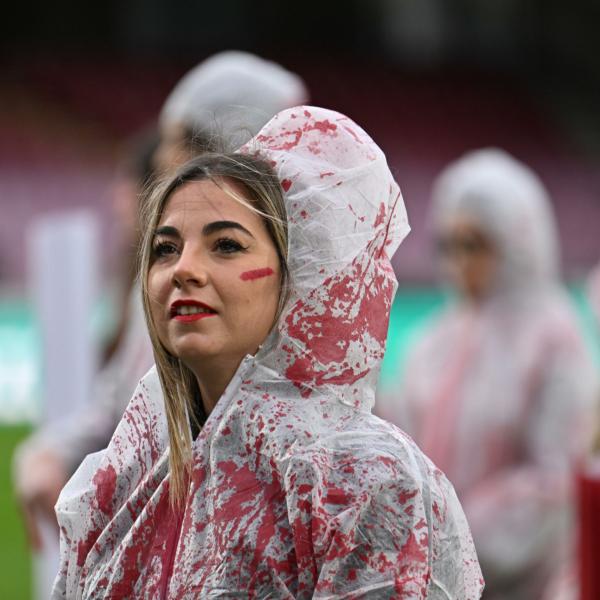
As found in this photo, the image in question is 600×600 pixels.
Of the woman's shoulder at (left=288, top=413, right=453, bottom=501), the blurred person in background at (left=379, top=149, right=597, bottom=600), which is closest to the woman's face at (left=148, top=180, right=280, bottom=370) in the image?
the woman's shoulder at (left=288, top=413, right=453, bottom=501)

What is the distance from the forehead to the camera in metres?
1.75

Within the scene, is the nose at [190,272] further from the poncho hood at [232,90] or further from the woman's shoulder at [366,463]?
the poncho hood at [232,90]

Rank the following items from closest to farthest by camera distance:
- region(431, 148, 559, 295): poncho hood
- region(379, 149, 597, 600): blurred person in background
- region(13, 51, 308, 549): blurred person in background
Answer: region(13, 51, 308, 549): blurred person in background < region(379, 149, 597, 600): blurred person in background < region(431, 148, 559, 295): poncho hood

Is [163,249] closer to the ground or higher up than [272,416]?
higher up

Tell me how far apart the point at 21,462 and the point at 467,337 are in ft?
8.71

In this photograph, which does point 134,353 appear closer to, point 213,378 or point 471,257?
point 213,378

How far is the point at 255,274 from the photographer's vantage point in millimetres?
1748

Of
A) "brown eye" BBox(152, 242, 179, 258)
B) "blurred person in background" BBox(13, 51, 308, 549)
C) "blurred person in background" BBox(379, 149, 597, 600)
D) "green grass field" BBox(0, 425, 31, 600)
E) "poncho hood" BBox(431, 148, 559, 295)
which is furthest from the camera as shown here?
"green grass field" BBox(0, 425, 31, 600)

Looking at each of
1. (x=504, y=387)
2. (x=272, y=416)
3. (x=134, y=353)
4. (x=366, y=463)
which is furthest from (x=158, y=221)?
(x=504, y=387)

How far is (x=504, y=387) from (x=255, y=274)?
3.87 metres

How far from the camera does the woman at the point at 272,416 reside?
167cm

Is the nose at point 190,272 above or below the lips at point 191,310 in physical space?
above

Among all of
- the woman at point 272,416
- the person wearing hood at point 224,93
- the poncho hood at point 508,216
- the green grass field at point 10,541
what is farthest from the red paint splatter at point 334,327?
the green grass field at point 10,541

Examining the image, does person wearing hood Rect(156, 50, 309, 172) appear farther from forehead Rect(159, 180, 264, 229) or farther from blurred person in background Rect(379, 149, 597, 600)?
blurred person in background Rect(379, 149, 597, 600)
